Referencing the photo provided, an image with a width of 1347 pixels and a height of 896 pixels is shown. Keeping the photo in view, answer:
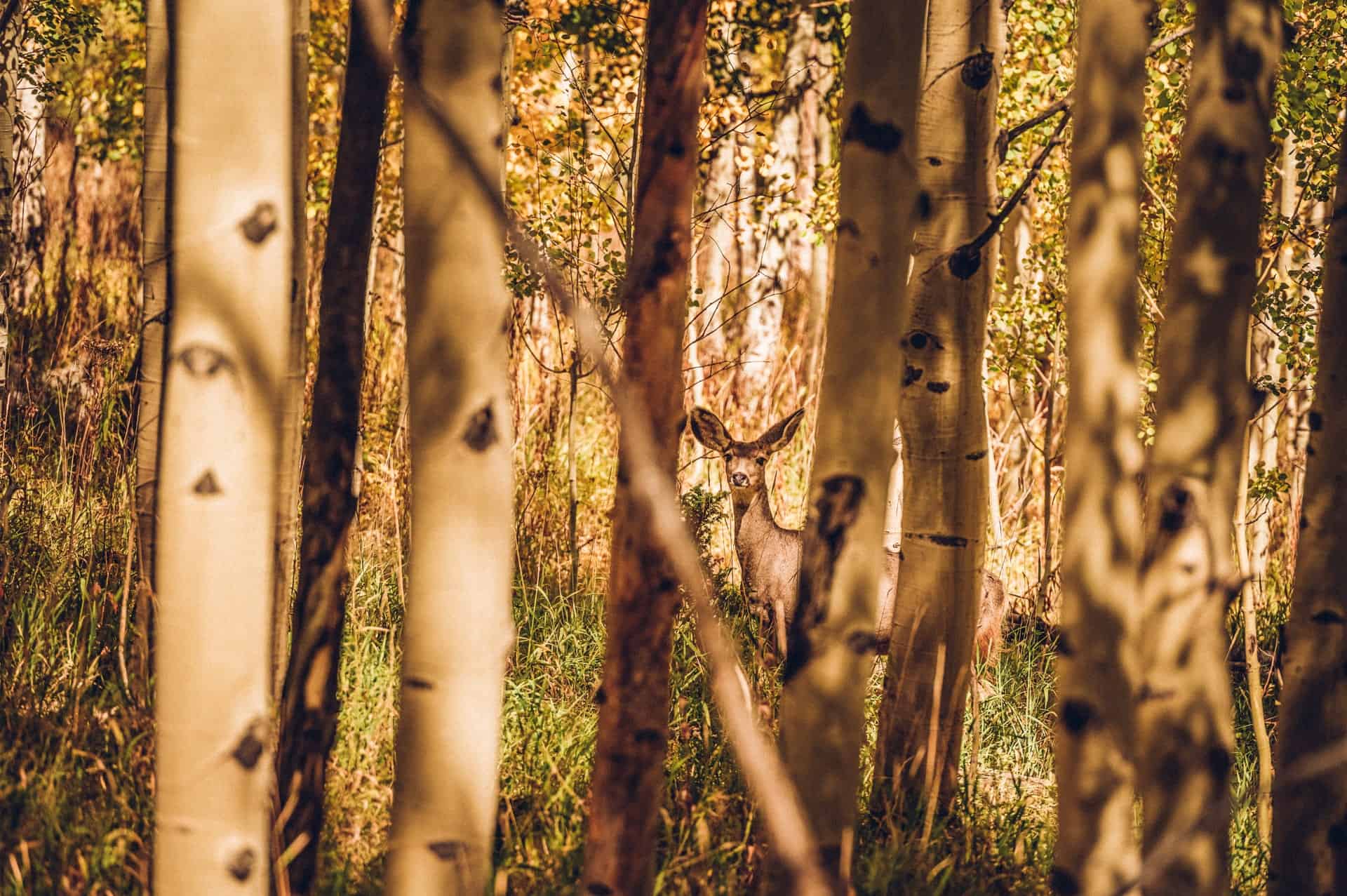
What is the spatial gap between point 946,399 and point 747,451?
Answer: 91.1 inches

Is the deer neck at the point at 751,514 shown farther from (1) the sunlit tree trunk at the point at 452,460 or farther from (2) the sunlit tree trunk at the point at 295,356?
(1) the sunlit tree trunk at the point at 452,460

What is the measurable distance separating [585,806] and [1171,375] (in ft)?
6.60

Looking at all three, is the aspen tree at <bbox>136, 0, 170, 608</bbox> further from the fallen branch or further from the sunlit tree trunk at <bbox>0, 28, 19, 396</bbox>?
the fallen branch

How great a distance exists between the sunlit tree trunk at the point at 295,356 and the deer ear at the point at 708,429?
2.73 metres

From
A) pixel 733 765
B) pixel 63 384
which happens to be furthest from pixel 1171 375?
pixel 63 384

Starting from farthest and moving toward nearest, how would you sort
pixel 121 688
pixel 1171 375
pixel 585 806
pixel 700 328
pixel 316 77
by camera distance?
1. pixel 316 77
2. pixel 700 328
3. pixel 121 688
4. pixel 585 806
5. pixel 1171 375

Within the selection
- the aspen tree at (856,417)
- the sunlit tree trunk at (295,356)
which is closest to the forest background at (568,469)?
the sunlit tree trunk at (295,356)

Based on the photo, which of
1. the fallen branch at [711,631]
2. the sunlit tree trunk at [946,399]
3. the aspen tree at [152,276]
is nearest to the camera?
the fallen branch at [711,631]

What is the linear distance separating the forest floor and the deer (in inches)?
30.9

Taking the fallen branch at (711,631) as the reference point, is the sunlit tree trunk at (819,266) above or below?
above

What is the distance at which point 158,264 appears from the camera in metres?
3.43

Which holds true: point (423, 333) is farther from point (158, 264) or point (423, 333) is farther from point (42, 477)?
point (42, 477)

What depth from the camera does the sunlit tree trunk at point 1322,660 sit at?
2.69 m

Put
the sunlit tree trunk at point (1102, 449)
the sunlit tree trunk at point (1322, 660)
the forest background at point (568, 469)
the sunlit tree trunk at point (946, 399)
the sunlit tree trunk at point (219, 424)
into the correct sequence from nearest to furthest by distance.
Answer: the sunlit tree trunk at point (219, 424) → the sunlit tree trunk at point (1102, 449) → the sunlit tree trunk at point (1322, 660) → the forest background at point (568, 469) → the sunlit tree trunk at point (946, 399)
